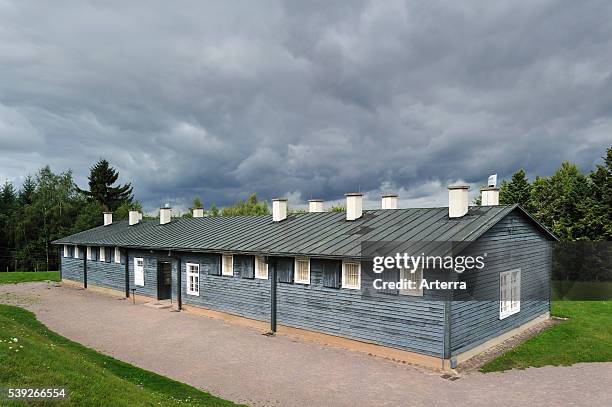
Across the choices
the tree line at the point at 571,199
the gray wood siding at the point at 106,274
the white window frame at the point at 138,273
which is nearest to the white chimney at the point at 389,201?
the white window frame at the point at 138,273

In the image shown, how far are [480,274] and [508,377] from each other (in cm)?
336

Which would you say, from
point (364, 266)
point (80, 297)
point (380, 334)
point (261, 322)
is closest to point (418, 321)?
point (380, 334)

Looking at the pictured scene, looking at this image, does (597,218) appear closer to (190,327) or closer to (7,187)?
(190,327)

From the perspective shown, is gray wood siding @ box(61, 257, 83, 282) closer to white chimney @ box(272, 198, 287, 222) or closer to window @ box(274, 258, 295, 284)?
white chimney @ box(272, 198, 287, 222)

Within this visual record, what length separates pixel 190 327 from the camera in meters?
17.2

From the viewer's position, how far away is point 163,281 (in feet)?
75.9

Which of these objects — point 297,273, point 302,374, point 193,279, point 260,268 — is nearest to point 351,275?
point 297,273

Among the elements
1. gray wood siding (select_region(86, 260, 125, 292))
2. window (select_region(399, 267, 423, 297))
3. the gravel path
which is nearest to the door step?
the gravel path

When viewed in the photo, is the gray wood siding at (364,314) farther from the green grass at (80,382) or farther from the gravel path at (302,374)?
the green grass at (80,382)

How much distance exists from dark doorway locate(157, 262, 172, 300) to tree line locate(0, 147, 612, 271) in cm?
2801

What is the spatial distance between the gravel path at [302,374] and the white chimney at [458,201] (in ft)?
18.4

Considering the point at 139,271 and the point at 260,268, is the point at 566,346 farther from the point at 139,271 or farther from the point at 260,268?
the point at 139,271

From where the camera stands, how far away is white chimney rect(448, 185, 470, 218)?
14602mm

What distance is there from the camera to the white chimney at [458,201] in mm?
14602
